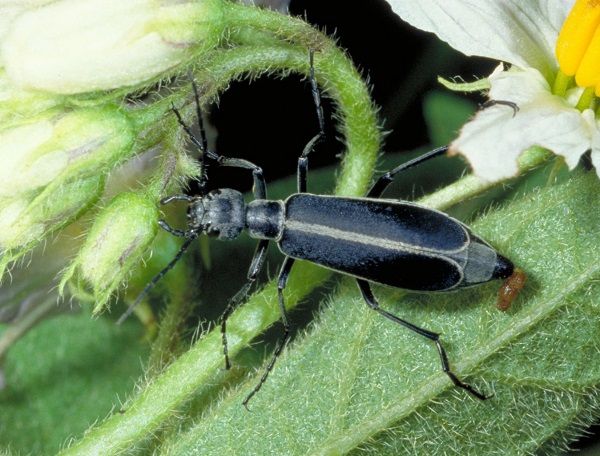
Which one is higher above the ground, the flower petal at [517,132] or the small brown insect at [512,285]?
the flower petal at [517,132]

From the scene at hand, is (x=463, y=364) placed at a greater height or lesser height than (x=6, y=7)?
lesser

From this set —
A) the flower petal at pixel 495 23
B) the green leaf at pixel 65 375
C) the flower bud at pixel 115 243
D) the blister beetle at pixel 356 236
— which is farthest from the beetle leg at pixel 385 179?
the green leaf at pixel 65 375

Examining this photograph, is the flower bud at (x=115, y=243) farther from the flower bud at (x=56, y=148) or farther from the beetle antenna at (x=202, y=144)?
the beetle antenna at (x=202, y=144)

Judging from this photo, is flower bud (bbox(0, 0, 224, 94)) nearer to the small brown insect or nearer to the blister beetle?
the blister beetle

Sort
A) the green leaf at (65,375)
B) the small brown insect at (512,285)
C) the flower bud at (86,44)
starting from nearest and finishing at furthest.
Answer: the flower bud at (86,44) → the small brown insect at (512,285) → the green leaf at (65,375)

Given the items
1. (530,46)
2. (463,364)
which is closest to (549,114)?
(530,46)

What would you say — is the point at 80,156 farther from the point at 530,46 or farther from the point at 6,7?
the point at 530,46
